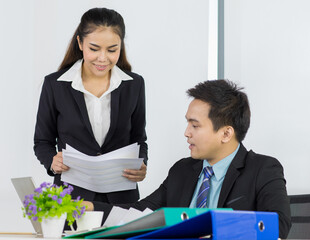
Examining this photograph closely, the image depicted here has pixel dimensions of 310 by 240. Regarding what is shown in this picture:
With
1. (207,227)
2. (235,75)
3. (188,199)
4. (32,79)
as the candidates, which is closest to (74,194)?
(188,199)

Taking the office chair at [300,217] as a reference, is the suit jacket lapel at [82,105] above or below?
above

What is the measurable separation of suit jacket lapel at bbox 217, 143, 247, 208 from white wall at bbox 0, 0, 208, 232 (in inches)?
Answer: 75.1

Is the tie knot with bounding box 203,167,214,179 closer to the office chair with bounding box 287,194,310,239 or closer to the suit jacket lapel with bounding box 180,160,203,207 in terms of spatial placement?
the suit jacket lapel with bounding box 180,160,203,207

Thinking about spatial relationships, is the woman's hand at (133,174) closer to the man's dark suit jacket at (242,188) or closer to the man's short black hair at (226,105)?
the man's dark suit jacket at (242,188)

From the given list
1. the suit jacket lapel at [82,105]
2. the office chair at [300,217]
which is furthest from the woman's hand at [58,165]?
the office chair at [300,217]

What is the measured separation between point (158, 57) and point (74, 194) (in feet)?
6.32

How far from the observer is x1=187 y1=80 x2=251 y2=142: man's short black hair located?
2.21 metres

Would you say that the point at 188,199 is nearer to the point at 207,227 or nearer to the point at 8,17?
the point at 207,227

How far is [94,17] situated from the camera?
2492 millimetres

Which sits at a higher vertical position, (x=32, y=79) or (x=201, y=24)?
(x=201, y=24)

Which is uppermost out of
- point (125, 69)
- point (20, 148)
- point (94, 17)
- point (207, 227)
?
point (94, 17)

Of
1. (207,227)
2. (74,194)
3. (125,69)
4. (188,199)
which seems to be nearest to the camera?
(207,227)

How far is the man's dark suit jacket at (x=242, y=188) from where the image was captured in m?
1.91

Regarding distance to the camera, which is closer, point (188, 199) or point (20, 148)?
point (188, 199)
